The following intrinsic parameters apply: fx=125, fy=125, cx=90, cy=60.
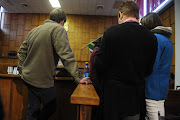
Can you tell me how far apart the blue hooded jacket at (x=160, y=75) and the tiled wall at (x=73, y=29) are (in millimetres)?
5175

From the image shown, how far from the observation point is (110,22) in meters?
6.16

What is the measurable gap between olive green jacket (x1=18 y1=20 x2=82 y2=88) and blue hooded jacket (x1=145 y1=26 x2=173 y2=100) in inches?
24.0

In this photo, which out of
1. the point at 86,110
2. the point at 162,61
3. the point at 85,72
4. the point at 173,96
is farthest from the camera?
the point at 85,72

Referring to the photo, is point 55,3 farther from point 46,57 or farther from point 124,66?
point 124,66

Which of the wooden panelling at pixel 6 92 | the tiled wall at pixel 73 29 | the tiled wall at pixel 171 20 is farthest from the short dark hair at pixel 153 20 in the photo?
the tiled wall at pixel 73 29

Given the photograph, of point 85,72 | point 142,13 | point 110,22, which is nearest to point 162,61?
point 85,72

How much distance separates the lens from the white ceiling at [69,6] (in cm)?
495

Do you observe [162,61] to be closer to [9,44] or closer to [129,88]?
[129,88]

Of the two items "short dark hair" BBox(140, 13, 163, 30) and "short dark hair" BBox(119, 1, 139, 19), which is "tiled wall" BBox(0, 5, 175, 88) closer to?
"short dark hair" BBox(140, 13, 163, 30)

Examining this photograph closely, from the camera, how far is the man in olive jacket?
1119 millimetres

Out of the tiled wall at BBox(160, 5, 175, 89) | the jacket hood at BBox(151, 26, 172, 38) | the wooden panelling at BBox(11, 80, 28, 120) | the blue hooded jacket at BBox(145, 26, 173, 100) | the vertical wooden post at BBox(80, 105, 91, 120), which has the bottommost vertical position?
the wooden panelling at BBox(11, 80, 28, 120)

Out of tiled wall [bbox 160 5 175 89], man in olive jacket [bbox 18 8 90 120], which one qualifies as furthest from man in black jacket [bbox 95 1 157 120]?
tiled wall [bbox 160 5 175 89]

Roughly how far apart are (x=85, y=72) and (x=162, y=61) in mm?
1330

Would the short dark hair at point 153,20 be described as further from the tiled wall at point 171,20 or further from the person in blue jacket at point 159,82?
the tiled wall at point 171,20
